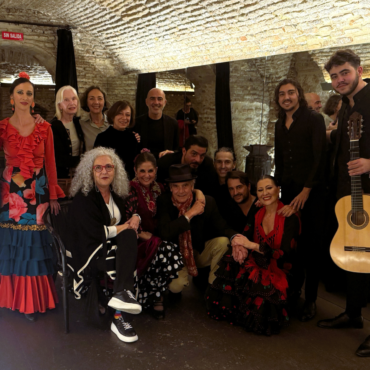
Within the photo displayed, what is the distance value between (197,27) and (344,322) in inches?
180

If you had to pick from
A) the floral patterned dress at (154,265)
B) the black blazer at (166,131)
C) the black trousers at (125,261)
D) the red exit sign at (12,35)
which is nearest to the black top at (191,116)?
the black blazer at (166,131)

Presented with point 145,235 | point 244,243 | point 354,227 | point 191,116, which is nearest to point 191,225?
point 145,235

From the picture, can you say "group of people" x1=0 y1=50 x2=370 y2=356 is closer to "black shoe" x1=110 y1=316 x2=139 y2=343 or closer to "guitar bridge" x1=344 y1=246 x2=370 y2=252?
"black shoe" x1=110 y1=316 x2=139 y2=343

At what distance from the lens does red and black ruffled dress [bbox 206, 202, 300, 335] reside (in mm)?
2717

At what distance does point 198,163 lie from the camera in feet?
12.1

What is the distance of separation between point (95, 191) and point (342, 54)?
195cm

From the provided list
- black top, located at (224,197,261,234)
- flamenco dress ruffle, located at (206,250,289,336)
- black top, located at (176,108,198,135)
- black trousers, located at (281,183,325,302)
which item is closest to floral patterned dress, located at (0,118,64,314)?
flamenco dress ruffle, located at (206,250,289,336)

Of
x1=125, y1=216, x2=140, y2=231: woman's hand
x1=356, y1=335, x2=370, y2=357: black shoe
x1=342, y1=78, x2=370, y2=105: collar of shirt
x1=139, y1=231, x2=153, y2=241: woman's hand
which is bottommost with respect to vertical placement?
x1=356, y1=335, x2=370, y2=357: black shoe

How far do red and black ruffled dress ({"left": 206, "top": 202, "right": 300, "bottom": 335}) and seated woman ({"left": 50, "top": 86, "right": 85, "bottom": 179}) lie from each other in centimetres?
170

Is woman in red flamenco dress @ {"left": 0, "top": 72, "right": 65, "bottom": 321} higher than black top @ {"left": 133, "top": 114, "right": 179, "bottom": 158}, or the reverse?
black top @ {"left": 133, "top": 114, "right": 179, "bottom": 158}

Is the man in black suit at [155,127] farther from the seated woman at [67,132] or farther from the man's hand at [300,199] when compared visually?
the man's hand at [300,199]

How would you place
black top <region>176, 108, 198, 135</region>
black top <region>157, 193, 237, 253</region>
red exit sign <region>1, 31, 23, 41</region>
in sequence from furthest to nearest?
red exit sign <region>1, 31, 23, 41</region> → black top <region>176, 108, 198, 135</region> → black top <region>157, 193, 237, 253</region>

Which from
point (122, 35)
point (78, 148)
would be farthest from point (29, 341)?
point (122, 35)

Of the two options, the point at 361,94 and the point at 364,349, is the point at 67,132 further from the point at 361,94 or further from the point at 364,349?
the point at 364,349
